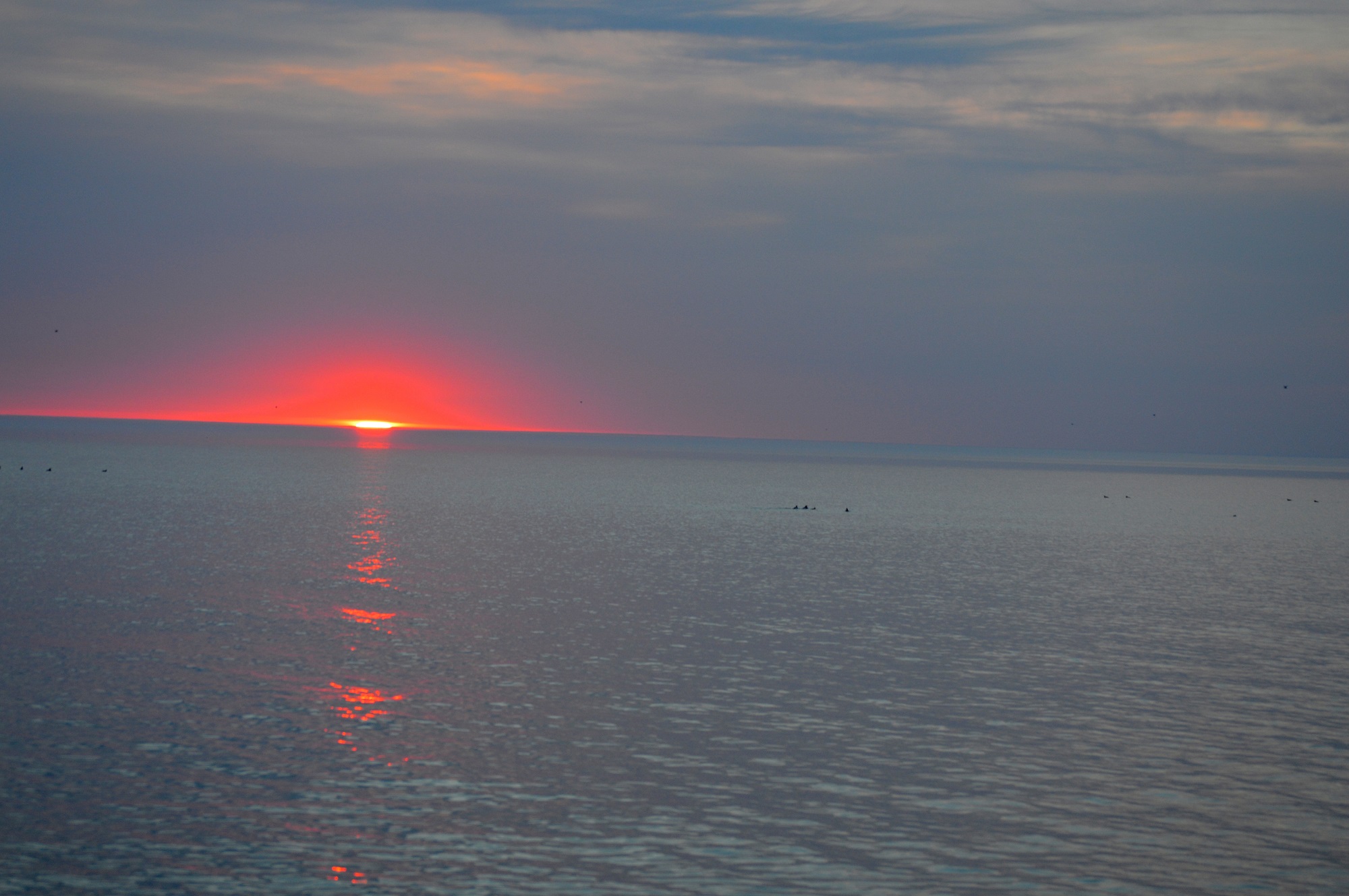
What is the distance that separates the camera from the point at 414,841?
41.0ft

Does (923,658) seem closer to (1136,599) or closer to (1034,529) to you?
(1136,599)

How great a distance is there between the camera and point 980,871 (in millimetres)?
A: 12070

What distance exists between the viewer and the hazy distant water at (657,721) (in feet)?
40.1

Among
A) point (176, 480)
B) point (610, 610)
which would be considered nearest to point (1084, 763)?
point (610, 610)

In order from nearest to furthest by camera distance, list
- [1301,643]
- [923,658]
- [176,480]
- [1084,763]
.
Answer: [1084,763] → [923,658] → [1301,643] → [176,480]

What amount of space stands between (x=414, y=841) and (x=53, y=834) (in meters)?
3.61

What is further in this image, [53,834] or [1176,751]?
[1176,751]

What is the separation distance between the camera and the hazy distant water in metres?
12.2

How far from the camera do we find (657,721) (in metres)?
18.0

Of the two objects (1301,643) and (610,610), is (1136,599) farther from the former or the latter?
(610,610)

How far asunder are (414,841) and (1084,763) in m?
9.01

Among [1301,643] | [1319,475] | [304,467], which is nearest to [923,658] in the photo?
[1301,643]

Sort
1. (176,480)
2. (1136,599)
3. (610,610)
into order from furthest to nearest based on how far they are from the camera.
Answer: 1. (176,480)
2. (1136,599)
3. (610,610)

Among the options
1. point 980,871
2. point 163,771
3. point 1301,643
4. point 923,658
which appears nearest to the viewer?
point 980,871
